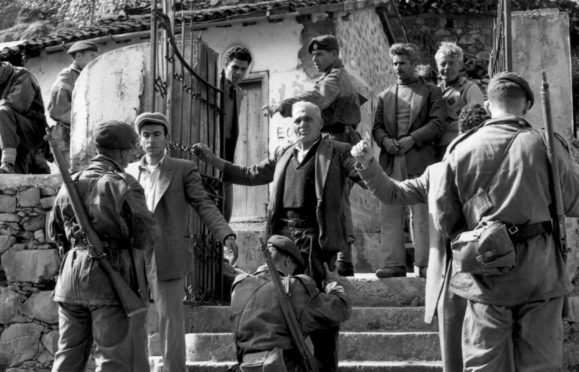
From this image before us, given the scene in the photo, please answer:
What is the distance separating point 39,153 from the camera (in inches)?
375

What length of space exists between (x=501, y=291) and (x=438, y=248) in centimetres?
63

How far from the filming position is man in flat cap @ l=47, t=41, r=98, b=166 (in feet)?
33.1

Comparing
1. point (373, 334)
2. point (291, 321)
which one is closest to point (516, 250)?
point (291, 321)

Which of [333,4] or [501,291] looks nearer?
[501,291]

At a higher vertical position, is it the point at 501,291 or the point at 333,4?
the point at 333,4

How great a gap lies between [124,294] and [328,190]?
5.68 feet

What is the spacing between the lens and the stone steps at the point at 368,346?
645 centimetres

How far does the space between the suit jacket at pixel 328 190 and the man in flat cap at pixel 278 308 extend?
2.02 feet

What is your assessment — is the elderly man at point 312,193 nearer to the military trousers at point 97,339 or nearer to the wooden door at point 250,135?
the military trousers at point 97,339

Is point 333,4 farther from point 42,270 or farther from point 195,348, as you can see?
point 195,348

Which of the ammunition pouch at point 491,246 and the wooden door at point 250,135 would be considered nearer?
the ammunition pouch at point 491,246

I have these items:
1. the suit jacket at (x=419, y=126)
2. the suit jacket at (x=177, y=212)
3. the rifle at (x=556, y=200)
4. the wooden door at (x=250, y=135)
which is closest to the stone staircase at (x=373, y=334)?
the suit jacket at (x=177, y=212)

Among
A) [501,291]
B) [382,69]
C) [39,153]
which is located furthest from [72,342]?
[382,69]

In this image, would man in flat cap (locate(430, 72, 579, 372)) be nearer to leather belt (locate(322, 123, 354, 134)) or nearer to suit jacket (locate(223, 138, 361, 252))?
suit jacket (locate(223, 138, 361, 252))
